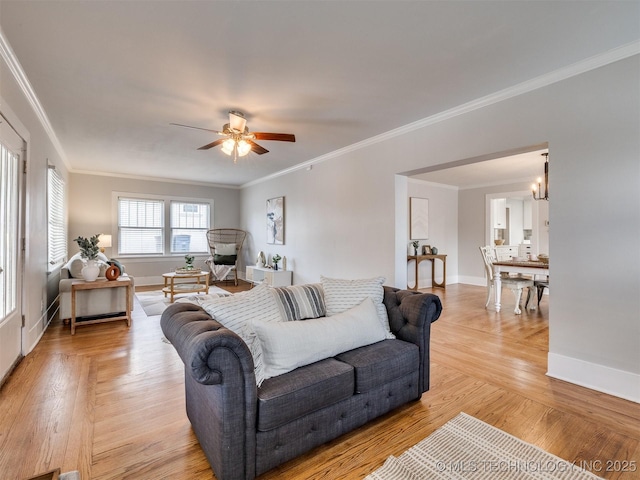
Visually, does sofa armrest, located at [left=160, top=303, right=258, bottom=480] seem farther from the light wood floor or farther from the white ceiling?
the white ceiling

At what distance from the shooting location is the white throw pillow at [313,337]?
167cm

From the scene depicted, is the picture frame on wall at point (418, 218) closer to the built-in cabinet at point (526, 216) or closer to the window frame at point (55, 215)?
the built-in cabinet at point (526, 216)

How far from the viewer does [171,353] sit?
3.08 metres

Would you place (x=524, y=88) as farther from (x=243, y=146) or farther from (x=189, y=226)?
(x=189, y=226)

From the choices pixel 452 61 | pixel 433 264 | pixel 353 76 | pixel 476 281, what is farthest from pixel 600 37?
pixel 476 281

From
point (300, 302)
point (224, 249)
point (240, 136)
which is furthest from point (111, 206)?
point (300, 302)

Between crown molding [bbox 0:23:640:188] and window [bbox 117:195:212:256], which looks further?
window [bbox 117:195:212:256]

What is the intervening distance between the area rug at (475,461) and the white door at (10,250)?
3026 mm

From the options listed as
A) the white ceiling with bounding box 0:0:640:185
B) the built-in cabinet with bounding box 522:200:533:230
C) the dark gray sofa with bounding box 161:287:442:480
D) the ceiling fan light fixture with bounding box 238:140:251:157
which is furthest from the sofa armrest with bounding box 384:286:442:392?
the built-in cabinet with bounding box 522:200:533:230

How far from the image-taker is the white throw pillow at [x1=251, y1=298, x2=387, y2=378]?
1.67m

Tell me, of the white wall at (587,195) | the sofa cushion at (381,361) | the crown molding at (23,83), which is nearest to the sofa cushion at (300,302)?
the sofa cushion at (381,361)

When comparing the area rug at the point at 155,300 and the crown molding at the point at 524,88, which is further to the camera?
the area rug at the point at 155,300

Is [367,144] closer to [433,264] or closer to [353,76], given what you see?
[353,76]

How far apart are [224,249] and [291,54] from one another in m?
5.72
